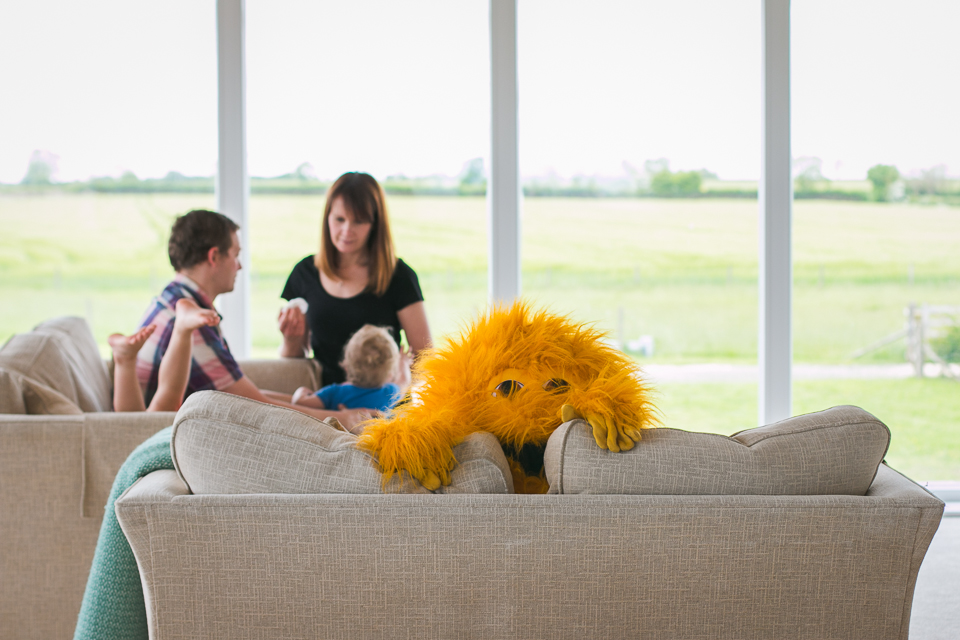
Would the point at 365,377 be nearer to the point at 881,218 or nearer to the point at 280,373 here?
the point at 280,373

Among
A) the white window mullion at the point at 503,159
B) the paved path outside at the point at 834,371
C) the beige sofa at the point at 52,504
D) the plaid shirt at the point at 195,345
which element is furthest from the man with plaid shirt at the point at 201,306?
the paved path outside at the point at 834,371

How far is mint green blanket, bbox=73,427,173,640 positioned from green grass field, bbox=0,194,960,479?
225cm

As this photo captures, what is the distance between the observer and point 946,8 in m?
3.44

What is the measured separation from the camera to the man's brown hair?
238 centimetres

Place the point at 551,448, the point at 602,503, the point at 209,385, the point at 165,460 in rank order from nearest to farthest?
1. the point at 602,503
2. the point at 551,448
3. the point at 165,460
4. the point at 209,385

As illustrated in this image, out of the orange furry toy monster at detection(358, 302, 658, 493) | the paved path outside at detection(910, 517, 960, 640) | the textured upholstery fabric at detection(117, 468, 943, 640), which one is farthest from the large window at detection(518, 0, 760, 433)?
the textured upholstery fabric at detection(117, 468, 943, 640)

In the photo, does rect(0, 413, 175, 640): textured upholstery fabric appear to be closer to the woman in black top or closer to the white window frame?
the woman in black top

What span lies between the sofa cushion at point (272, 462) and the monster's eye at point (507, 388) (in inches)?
5.8

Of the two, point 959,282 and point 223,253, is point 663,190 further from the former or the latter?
point 223,253

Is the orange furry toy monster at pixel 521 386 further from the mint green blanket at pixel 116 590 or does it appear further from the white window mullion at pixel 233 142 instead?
the white window mullion at pixel 233 142

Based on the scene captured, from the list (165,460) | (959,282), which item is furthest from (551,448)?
(959,282)

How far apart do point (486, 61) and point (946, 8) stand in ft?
6.89

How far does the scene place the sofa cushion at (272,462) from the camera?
1.14 m

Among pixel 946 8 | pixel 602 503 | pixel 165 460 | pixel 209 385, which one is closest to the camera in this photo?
pixel 602 503
